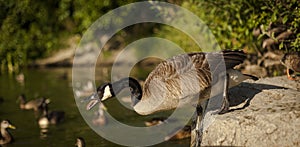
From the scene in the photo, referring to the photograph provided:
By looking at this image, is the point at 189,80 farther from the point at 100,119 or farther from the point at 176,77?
the point at 100,119

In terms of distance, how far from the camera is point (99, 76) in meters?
21.4

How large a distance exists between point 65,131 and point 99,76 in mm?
9738

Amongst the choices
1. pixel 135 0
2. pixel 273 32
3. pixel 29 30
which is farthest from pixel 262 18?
pixel 29 30

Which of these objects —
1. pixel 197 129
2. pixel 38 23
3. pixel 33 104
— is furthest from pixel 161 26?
pixel 197 129

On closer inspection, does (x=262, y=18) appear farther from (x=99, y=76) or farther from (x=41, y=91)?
(x=99, y=76)

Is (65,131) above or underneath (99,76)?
underneath

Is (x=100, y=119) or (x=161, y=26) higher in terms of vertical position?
(x=161, y=26)

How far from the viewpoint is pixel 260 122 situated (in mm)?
7301

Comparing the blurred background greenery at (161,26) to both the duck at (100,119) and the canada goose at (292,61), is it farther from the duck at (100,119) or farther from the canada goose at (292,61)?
the duck at (100,119)

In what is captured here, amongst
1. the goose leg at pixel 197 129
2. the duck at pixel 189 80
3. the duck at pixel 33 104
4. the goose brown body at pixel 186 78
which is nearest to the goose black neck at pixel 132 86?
the duck at pixel 189 80

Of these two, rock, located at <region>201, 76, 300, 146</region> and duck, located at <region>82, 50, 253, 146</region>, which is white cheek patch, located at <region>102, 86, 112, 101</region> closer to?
duck, located at <region>82, 50, 253, 146</region>

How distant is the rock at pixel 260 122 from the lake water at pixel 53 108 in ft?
7.73

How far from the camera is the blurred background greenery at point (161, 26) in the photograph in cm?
1099

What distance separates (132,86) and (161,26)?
14.6 metres
